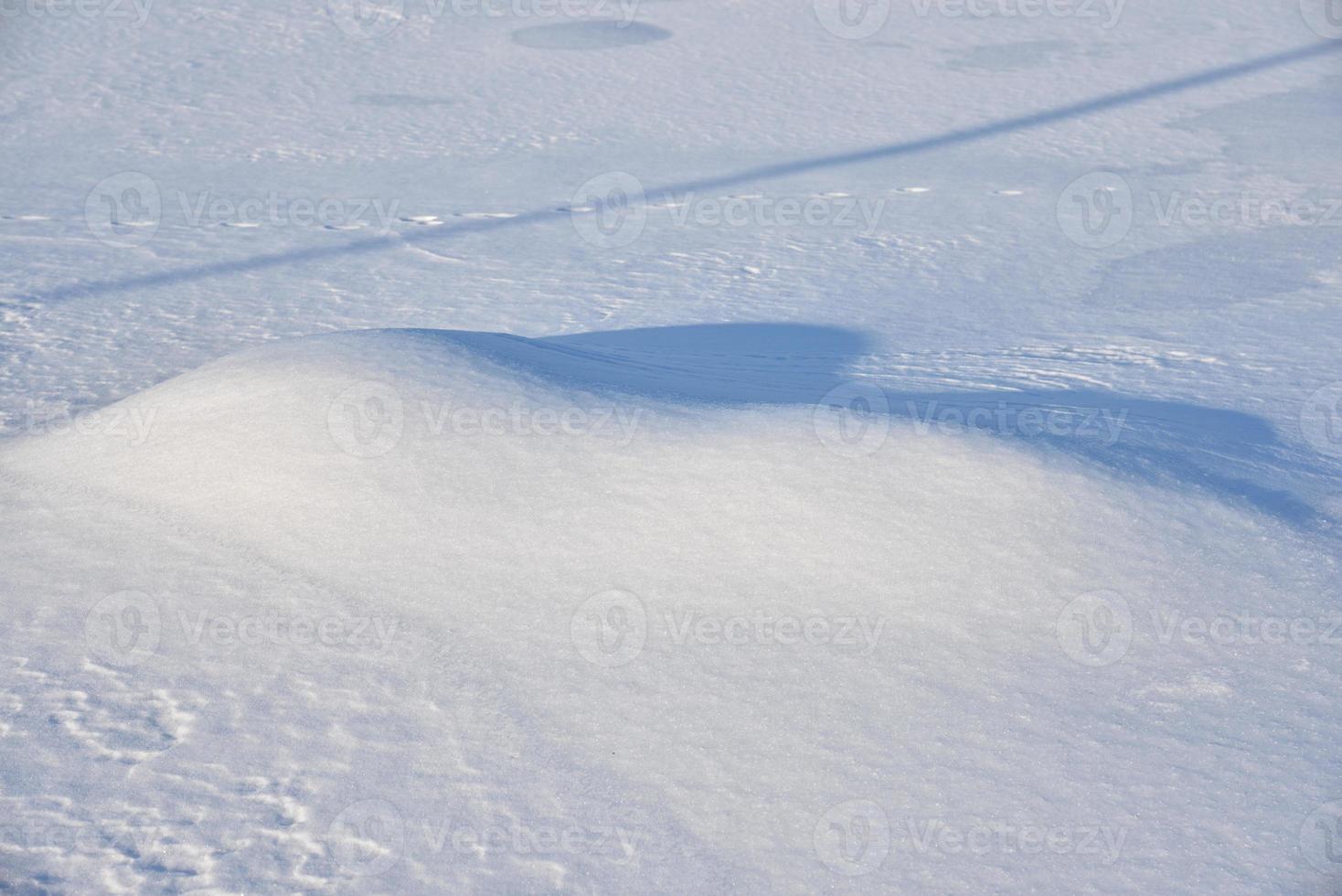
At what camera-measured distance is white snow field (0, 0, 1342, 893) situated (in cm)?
195

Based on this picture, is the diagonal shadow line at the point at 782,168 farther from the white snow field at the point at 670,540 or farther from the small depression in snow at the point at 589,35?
the small depression in snow at the point at 589,35

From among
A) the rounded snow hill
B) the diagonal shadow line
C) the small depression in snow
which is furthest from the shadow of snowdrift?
the small depression in snow

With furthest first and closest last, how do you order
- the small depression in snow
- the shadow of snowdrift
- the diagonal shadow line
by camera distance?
1. the small depression in snow
2. the diagonal shadow line
3. the shadow of snowdrift

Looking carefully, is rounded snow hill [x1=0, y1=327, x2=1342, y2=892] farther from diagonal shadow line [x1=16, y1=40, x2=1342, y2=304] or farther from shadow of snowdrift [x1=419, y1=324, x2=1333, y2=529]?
diagonal shadow line [x1=16, y1=40, x2=1342, y2=304]

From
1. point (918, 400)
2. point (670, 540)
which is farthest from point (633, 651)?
point (918, 400)

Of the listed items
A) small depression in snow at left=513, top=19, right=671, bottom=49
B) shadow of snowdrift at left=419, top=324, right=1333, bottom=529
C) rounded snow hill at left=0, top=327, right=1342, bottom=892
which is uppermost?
small depression in snow at left=513, top=19, right=671, bottom=49

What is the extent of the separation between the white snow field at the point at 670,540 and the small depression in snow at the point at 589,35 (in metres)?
2.52

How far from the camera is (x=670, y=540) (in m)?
2.56

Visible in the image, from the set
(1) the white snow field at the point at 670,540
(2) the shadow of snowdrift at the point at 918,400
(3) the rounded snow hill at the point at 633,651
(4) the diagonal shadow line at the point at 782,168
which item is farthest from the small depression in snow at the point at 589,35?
(3) the rounded snow hill at the point at 633,651

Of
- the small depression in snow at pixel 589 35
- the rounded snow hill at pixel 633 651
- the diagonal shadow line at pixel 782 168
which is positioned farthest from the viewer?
the small depression in snow at pixel 589 35

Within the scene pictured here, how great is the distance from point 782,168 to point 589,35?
2580 millimetres

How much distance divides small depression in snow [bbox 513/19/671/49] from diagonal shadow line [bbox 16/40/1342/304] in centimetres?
225

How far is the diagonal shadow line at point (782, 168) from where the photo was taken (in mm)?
4559

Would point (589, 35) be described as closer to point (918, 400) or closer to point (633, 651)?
point (918, 400)
